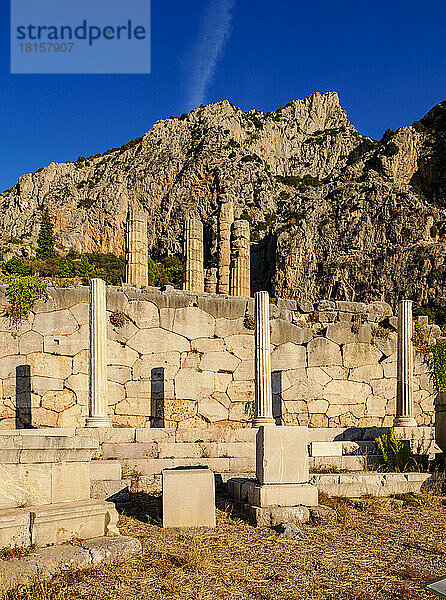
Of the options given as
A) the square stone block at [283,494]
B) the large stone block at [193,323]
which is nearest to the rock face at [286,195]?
the large stone block at [193,323]

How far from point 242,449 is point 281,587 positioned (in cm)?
479

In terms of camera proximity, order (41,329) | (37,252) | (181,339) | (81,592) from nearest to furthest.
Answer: (81,592), (41,329), (181,339), (37,252)

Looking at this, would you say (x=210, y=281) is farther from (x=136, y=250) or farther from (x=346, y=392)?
(x=346, y=392)

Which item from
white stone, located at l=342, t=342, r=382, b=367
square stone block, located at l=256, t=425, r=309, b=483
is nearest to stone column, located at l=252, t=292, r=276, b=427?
white stone, located at l=342, t=342, r=382, b=367

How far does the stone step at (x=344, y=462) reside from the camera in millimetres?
8883

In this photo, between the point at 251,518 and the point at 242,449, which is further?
the point at 242,449

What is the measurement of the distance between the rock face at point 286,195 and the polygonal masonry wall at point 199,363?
36788 mm

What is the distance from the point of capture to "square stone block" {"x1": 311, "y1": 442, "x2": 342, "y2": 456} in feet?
30.1

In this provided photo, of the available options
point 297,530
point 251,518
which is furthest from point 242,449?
point 297,530

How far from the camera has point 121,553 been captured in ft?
16.5

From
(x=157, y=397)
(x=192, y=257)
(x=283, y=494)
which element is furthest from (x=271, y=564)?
(x=192, y=257)

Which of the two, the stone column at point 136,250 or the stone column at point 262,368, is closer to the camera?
the stone column at point 262,368

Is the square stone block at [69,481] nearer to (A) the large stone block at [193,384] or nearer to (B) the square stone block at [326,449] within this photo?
(B) the square stone block at [326,449]

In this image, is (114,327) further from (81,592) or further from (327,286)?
(327,286)
